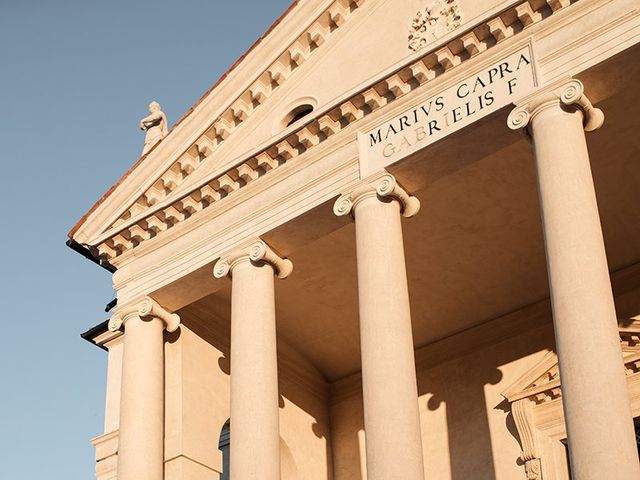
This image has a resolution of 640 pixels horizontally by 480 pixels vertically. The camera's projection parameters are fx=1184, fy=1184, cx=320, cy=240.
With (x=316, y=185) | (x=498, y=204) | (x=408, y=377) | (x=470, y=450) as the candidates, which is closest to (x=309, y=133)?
(x=316, y=185)

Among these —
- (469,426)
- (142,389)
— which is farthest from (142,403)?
(469,426)

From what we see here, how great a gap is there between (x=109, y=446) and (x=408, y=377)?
8.47m

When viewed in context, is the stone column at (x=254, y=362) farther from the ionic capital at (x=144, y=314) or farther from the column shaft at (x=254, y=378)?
the ionic capital at (x=144, y=314)

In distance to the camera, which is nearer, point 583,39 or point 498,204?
point 583,39

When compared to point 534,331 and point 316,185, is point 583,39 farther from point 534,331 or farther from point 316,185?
point 534,331

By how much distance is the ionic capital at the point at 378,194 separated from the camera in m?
20.0

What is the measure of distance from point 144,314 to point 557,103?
9.28m

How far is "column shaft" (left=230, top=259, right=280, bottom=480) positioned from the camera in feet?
64.3

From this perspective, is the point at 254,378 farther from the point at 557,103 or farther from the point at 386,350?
the point at 557,103

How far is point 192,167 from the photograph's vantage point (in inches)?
931

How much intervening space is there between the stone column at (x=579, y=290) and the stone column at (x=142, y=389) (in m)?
8.59

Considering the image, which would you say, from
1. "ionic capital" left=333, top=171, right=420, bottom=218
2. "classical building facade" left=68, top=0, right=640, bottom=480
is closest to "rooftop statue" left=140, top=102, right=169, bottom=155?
"classical building facade" left=68, top=0, right=640, bottom=480

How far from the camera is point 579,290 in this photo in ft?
53.3

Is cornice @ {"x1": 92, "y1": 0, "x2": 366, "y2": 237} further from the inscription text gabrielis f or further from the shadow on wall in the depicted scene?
the shadow on wall
